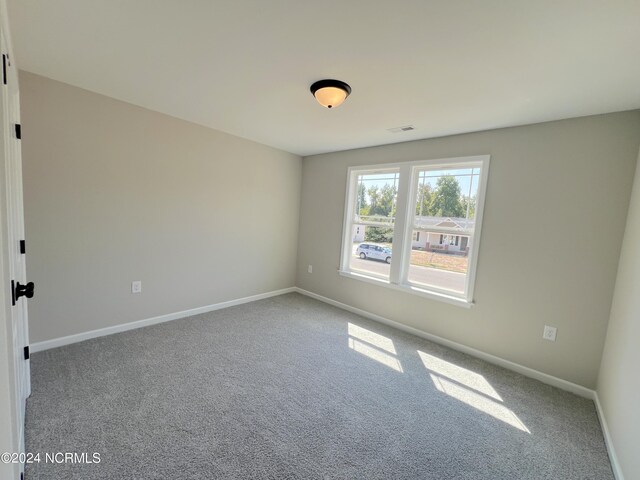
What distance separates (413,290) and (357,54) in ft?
8.54

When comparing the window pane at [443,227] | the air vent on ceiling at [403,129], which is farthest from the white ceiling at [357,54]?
the window pane at [443,227]

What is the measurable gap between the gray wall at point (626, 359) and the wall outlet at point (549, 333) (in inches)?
12.8

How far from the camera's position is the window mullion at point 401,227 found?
11.4ft

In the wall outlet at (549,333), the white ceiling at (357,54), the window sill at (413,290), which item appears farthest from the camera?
the window sill at (413,290)

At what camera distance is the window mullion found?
3463 mm

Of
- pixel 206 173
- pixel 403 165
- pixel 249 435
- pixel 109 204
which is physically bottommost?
pixel 249 435

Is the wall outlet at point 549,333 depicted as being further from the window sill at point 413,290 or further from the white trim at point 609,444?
the window sill at point 413,290

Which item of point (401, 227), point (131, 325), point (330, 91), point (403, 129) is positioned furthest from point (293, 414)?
point (403, 129)

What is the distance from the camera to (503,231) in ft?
9.05

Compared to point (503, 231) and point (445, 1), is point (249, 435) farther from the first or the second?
point (503, 231)

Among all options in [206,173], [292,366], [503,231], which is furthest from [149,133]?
[503,231]

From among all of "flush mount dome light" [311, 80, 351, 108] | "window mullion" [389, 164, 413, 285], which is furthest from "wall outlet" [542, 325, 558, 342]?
"flush mount dome light" [311, 80, 351, 108]

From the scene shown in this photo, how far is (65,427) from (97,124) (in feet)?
8.09

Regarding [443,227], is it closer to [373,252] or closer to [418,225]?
[418,225]
